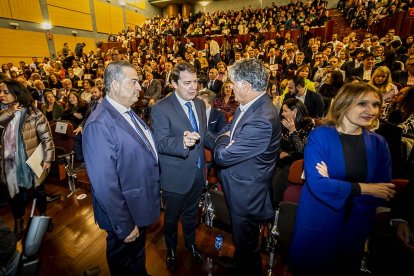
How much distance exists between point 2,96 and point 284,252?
3033mm

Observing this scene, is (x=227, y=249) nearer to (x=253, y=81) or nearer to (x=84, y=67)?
(x=253, y=81)

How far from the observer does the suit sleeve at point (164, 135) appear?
5.31 feet

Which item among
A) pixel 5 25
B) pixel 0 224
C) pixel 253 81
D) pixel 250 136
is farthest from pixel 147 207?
pixel 5 25

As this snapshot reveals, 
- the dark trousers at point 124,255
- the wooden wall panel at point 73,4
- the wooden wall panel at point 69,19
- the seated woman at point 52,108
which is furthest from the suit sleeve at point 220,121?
the wooden wall panel at point 73,4

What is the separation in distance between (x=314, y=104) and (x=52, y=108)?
5031mm

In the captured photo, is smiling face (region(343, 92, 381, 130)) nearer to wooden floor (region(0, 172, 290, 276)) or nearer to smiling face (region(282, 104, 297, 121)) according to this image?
smiling face (region(282, 104, 297, 121))

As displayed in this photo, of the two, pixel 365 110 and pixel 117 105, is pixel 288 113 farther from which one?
pixel 117 105

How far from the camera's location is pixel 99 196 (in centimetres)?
128

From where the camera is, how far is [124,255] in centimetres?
157

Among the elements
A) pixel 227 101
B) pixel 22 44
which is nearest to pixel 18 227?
pixel 227 101

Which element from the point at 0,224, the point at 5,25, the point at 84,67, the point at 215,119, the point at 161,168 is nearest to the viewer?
the point at 0,224

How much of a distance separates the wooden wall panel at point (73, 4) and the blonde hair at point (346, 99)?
1613cm

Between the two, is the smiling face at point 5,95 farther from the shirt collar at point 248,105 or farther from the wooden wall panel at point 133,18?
the wooden wall panel at point 133,18

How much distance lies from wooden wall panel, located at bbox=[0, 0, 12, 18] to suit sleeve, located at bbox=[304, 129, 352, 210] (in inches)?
578
